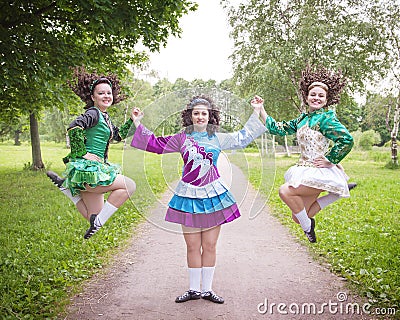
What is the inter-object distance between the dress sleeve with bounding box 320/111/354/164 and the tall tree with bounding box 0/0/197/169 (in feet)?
15.3

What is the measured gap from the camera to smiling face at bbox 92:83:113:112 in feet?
13.0

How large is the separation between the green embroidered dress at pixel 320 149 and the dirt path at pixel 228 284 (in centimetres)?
54

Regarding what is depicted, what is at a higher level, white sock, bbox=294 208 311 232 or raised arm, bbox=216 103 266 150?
raised arm, bbox=216 103 266 150

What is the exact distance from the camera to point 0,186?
1379cm

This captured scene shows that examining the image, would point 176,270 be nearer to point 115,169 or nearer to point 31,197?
point 115,169

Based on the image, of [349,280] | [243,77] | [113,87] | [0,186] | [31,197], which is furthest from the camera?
[243,77]

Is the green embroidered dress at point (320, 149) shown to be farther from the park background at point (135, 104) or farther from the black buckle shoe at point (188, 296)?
the black buckle shoe at point (188, 296)

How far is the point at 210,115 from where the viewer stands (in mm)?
4094

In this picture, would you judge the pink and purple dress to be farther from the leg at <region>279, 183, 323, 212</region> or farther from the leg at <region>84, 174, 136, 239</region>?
the leg at <region>279, 183, 323, 212</region>

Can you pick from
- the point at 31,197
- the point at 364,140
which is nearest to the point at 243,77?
the point at 31,197

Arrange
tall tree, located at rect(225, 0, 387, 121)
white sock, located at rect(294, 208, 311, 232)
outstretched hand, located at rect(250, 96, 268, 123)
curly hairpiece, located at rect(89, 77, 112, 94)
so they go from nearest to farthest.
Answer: white sock, located at rect(294, 208, 311, 232) < curly hairpiece, located at rect(89, 77, 112, 94) < outstretched hand, located at rect(250, 96, 268, 123) < tall tree, located at rect(225, 0, 387, 121)

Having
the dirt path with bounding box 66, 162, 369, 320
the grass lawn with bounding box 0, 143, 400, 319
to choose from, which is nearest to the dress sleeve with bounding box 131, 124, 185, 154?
Result: the grass lawn with bounding box 0, 143, 400, 319

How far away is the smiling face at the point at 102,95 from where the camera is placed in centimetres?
396

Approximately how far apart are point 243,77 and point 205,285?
45.1 ft
